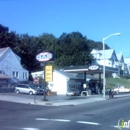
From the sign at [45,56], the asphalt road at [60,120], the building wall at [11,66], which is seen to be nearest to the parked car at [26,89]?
the building wall at [11,66]

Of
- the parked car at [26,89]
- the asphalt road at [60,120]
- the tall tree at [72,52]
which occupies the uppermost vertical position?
the tall tree at [72,52]

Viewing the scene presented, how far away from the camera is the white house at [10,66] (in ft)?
174

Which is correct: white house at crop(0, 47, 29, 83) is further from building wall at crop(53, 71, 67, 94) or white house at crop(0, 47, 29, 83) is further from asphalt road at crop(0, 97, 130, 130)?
asphalt road at crop(0, 97, 130, 130)

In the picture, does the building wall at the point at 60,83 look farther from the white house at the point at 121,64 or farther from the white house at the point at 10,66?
the white house at the point at 121,64

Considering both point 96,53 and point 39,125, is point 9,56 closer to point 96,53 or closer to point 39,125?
point 39,125

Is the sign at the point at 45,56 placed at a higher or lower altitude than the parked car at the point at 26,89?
higher

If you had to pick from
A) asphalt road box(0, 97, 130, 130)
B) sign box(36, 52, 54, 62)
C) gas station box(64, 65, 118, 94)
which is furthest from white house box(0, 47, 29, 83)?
asphalt road box(0, 97, 130, 130)

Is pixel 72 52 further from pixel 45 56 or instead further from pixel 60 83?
pixel 45 56

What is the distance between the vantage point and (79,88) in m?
54.4

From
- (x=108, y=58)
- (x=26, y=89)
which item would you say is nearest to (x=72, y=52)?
(x=108, y=58)

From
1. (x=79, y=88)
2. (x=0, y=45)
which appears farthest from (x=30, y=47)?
(x=79, y=88)

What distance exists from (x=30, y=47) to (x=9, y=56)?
19481 millimetres

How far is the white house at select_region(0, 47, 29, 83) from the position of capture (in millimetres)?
53144

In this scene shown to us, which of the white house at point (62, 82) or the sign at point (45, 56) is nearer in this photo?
the sign at point (45, 56)
